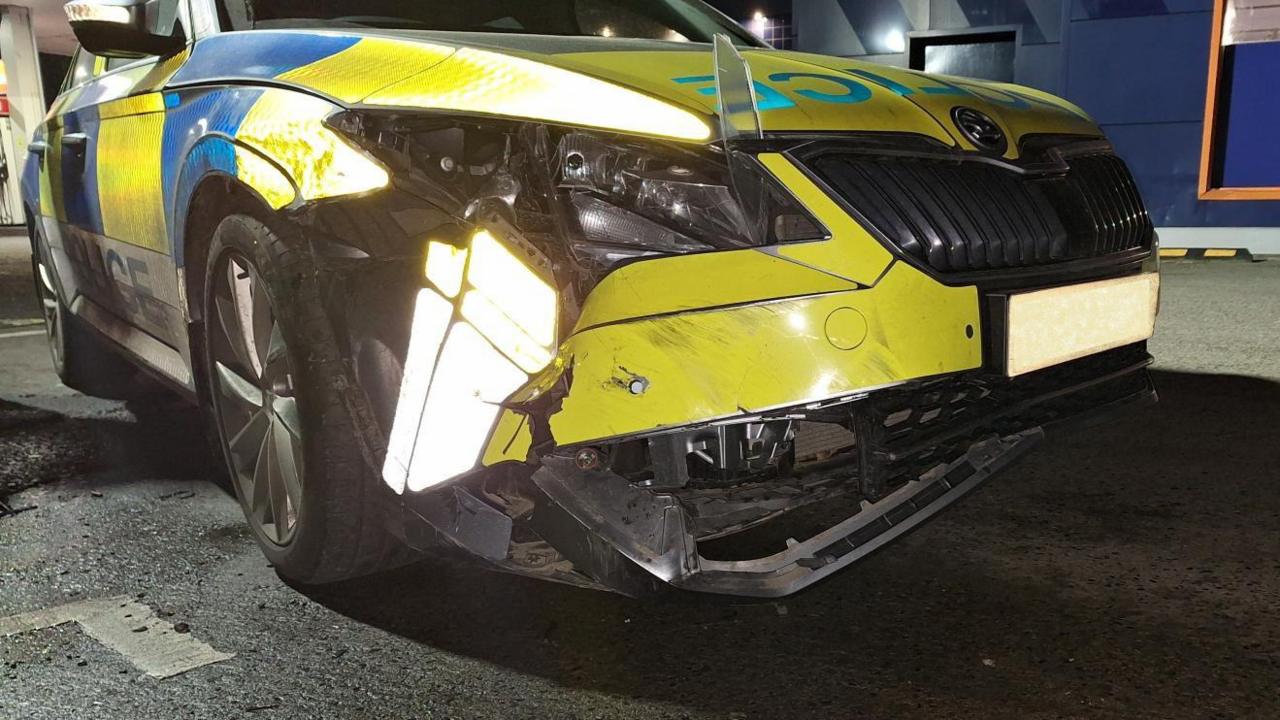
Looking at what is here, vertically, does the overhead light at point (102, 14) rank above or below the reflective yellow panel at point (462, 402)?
above

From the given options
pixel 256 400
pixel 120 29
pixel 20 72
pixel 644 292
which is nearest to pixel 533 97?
pixel 644 292

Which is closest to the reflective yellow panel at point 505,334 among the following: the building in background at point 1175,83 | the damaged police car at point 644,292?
the damaged police car at point 644,292

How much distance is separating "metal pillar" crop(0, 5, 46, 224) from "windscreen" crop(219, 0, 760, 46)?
18.4m

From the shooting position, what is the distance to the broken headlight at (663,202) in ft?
6.26

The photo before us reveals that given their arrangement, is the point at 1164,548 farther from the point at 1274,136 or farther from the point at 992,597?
the point at 1274,136

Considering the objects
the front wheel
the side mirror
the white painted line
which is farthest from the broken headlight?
the white painted line

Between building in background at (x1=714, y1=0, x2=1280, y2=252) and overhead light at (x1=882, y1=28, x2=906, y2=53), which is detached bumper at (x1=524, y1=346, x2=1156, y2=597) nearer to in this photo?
building in background at (x1=714, y1=0, x2=1280, y2=252)

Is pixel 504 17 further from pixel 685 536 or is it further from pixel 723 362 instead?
pixel 685 536

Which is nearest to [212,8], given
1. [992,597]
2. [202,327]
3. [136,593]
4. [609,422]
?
[202,327]

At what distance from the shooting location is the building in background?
11695 millimetres

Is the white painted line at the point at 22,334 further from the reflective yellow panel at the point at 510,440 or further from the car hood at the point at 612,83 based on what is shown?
the reflective yellow panel at the point at 510,440

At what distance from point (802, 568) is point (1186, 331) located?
194 inches

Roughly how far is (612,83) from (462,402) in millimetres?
630

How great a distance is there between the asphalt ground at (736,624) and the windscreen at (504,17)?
4.59ft
